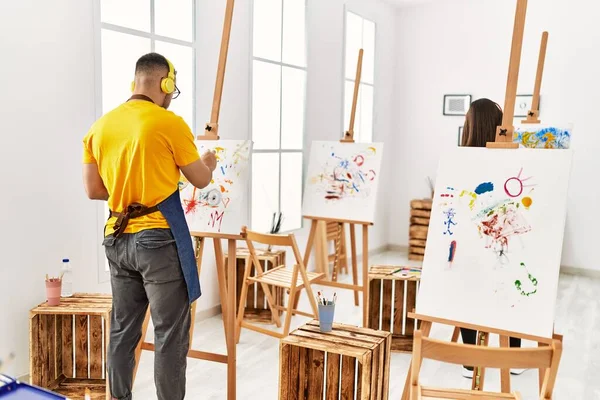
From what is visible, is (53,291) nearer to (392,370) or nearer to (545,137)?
(392,370)

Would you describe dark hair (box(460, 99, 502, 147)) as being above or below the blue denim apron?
above

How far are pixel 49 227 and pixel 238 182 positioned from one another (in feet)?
3.21

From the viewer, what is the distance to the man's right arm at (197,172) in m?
2.14

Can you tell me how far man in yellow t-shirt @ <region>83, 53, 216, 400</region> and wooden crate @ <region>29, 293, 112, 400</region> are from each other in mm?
521

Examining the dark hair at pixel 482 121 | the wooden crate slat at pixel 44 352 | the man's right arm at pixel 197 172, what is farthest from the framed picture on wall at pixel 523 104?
the wooden crate slat at pixel 44 352

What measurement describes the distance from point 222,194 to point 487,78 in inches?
163

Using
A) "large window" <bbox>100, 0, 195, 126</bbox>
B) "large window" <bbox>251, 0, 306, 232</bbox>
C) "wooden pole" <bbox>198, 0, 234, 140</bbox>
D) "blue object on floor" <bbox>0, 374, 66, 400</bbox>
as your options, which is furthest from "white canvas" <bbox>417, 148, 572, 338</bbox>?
"large window" <bbox>251, 0, 306, 232</bbox>

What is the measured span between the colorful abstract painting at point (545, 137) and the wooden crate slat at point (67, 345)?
111 inches

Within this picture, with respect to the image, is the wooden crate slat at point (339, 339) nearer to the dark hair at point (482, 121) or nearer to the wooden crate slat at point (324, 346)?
the wooden crate slat at point (324, 346)

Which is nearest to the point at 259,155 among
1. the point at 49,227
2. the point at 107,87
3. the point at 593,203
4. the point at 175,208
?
the point at 107,87

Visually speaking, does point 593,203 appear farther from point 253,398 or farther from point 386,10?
point 253,398

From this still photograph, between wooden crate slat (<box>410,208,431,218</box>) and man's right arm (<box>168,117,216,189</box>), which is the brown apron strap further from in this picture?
wooden crate slat (<box>410,208,431,218</box>)

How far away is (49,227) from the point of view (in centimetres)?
292

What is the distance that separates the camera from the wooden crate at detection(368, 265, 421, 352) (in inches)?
139
